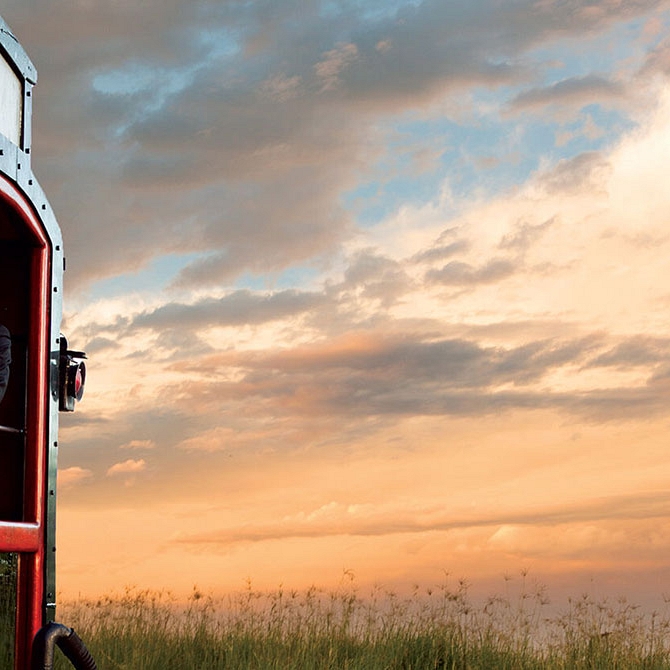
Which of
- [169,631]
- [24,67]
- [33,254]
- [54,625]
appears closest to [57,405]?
[33,254]

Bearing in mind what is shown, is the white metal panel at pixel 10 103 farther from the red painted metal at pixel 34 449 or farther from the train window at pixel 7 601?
the train window at pixel 7 601

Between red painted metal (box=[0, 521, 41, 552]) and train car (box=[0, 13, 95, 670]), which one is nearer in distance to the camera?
red painted metal (box=[0, 521, 41, 552])

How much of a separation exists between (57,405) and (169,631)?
4.57m

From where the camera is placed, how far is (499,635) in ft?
28.0

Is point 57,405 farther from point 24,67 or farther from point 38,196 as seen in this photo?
point 24,67

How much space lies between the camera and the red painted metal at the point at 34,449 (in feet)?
14.6

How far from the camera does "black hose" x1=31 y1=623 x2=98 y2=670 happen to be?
14.1 ft

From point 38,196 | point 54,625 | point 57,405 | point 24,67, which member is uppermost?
point 24,67

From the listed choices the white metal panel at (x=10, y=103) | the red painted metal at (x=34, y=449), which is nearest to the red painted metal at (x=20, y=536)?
the red painted metal at (x=34, y=449)

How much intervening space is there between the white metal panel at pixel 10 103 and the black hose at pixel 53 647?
2.22 m

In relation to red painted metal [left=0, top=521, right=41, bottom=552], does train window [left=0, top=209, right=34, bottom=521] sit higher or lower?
higher

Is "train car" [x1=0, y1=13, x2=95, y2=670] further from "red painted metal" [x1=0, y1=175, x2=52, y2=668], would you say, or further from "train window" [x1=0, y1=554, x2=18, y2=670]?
"train window" [x1=0, y1=554, x2=18, y2=670]

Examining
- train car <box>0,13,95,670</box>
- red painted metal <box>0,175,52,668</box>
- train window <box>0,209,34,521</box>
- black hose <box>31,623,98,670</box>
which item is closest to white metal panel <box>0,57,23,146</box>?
train car <box>0,13,95,670</box>

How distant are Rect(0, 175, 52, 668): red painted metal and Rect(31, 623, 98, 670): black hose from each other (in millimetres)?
152
